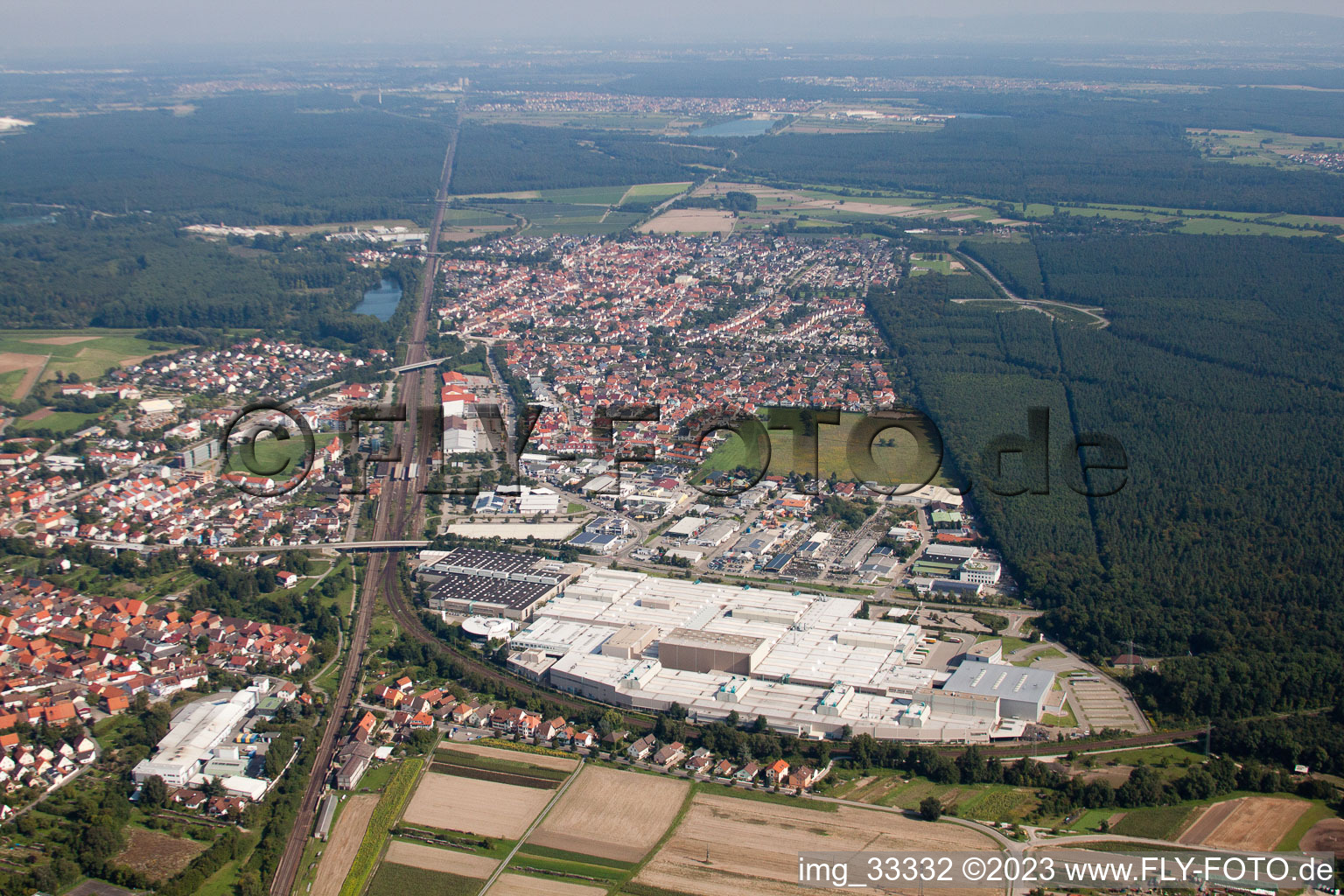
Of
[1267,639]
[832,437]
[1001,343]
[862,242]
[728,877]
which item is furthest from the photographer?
[862,242]

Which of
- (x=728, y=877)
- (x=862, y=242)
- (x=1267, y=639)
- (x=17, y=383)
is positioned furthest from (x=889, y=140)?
(x=728, y=877)

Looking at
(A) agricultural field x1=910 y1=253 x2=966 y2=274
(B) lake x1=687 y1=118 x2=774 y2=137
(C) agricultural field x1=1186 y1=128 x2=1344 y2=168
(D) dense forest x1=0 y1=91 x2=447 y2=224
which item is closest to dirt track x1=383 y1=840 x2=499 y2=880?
(A) agricultural field x1=910 y1=253 x2=966 y2=274

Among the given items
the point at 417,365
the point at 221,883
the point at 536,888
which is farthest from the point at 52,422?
the point at 536,888

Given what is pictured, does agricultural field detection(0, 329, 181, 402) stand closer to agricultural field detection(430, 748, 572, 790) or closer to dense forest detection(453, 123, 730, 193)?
agricultural field detection(430, 748, 572, 790)

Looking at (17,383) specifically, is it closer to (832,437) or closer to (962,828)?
(832,437)

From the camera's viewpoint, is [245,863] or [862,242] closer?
[245,863]

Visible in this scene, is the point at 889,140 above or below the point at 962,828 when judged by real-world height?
above
